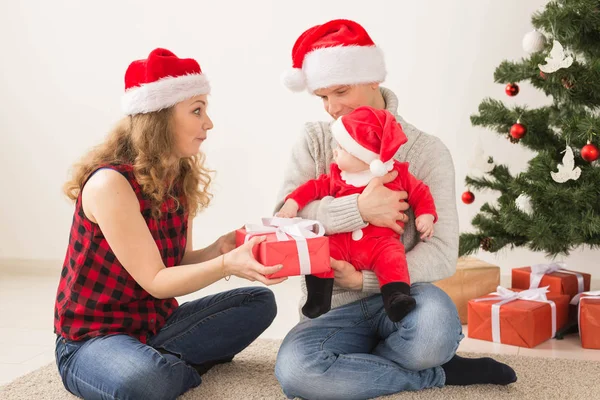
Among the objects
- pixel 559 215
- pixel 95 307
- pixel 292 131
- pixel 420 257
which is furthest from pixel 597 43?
pixel 95 307

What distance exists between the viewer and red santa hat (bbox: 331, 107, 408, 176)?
175cm

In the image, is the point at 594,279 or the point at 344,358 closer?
Result: the point at 344,358

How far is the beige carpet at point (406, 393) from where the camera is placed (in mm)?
1898

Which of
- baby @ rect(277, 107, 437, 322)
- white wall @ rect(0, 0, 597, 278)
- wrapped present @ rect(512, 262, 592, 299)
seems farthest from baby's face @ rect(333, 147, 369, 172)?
white wall @ rect(0, 0, 597, 278)

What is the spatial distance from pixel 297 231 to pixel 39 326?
154 centimetres

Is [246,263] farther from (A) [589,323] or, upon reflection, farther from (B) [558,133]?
(B) [558,133]

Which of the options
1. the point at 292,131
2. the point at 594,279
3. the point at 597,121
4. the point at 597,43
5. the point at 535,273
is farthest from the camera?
the point at 292,131

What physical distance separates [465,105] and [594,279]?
96 centimetres

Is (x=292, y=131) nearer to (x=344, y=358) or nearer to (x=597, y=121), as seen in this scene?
(x=597, y=121)

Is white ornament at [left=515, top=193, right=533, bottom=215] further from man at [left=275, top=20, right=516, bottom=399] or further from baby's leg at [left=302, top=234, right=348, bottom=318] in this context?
baby's leg at [left=302, top=234, right=348, bottom=318]

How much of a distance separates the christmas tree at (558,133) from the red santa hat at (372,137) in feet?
2.96

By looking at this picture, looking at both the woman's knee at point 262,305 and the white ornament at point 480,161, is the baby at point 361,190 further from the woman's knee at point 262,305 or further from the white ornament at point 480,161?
the white ornament at point 480,161

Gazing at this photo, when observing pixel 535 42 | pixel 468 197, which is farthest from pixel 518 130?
pixel 468 197

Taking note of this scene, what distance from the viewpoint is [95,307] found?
5.99ft
